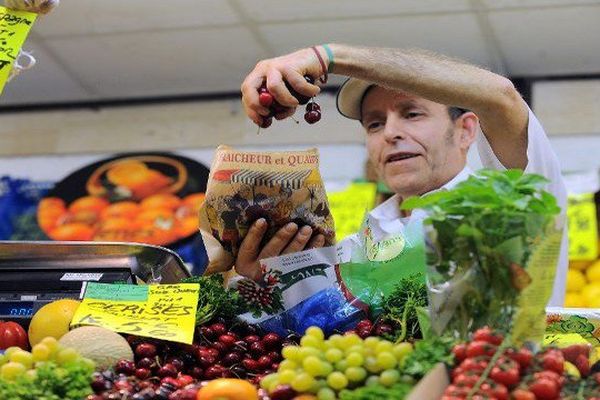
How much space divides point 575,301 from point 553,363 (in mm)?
2993

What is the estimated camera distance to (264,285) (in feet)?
6.38

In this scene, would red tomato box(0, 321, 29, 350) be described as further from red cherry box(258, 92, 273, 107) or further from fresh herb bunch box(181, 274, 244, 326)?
red cherry box(258, 92, 273, 107)

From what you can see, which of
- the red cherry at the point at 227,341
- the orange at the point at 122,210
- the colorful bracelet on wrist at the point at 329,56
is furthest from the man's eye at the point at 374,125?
the orange at the point at 122,210

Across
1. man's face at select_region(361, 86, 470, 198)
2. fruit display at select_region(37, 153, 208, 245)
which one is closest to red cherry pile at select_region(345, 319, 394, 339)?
man's face at select_region(361, 86, 470, 198)

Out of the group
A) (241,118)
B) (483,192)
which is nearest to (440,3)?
(241,118)

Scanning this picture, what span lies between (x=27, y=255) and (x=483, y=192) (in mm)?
1118

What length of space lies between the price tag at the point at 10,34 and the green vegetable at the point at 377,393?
1.07m

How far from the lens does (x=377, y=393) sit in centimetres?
126

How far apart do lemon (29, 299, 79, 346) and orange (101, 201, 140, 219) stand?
3450 millimetres

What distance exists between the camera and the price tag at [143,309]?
173 cm

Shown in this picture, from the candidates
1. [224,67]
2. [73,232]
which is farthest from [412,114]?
[73,232]

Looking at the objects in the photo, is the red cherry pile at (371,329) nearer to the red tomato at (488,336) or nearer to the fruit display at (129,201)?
the red tomato at (488,336)

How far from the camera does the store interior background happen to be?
14.4 ft

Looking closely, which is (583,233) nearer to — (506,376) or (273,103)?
(273,103)
